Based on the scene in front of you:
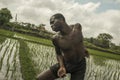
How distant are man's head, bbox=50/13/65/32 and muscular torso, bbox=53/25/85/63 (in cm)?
34

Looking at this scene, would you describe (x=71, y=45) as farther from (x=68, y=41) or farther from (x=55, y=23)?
(x=55, y=23)

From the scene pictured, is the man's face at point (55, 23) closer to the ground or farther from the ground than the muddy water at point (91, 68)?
farther from the ground

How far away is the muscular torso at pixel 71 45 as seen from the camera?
193 inches

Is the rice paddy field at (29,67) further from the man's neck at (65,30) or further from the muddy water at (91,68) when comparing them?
the man's neck at (65,30)

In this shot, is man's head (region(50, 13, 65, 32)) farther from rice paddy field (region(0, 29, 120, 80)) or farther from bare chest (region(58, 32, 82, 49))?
rice paddy field (region(0, 29, 120, 80))

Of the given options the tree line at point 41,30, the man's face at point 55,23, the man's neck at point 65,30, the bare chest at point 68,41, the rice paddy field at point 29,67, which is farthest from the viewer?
the tree line at point 41,30

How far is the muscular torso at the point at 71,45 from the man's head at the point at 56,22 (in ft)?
1.10

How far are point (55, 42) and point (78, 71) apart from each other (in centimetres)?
58

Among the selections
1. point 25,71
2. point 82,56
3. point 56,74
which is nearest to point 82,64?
point 82,56

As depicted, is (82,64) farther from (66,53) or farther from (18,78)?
(18,78)

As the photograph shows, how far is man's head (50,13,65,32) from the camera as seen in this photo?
4.50m

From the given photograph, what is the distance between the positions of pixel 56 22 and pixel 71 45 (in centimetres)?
56

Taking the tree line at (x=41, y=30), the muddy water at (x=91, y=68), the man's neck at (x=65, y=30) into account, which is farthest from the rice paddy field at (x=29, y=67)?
the tree line at (x=41, y=30)

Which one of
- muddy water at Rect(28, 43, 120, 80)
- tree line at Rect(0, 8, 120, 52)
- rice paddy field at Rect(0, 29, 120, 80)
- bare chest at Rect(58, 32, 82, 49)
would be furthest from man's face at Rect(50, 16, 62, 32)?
tree line at Rect(0, 8, 120, 52)
